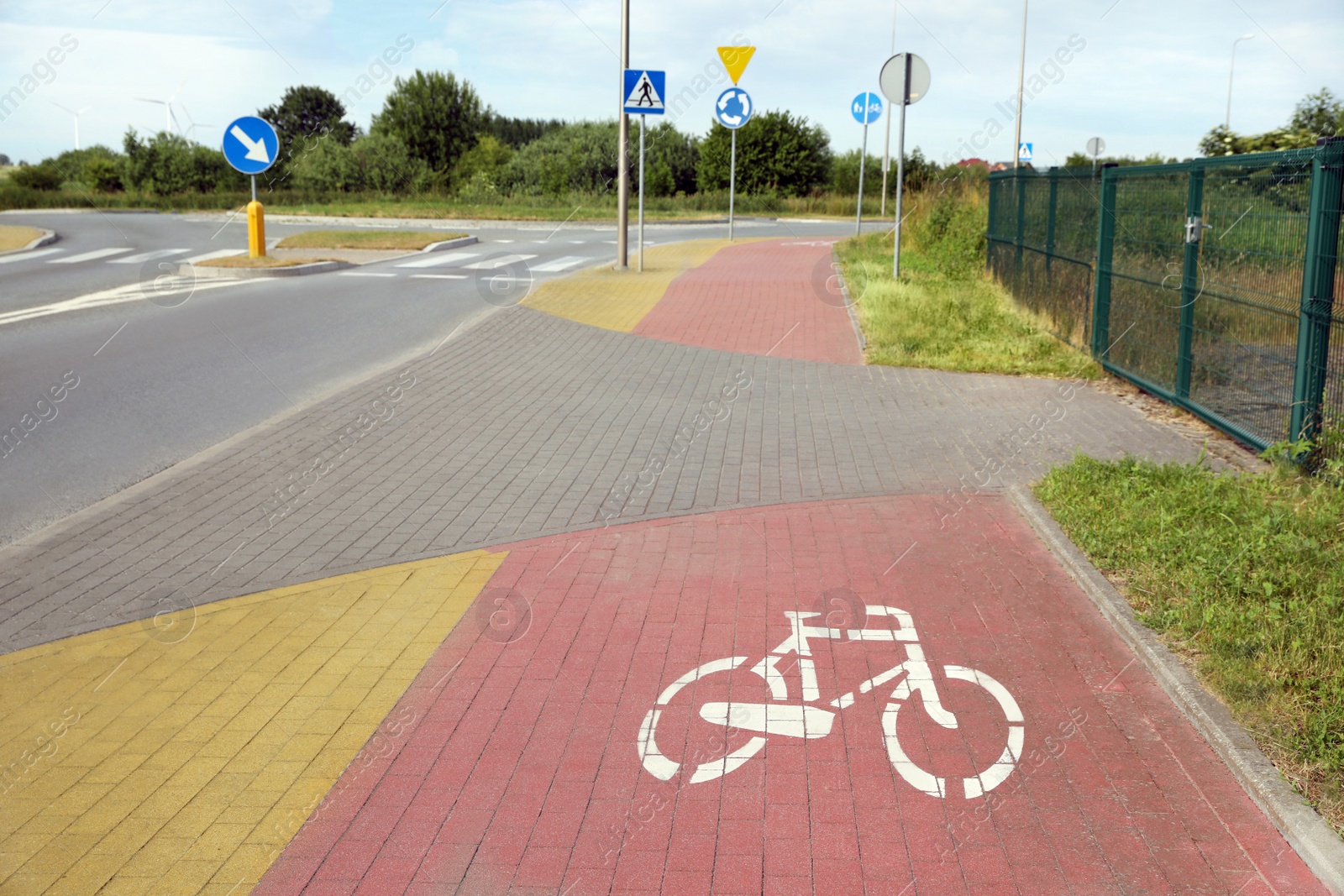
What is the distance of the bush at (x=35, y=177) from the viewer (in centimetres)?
4906

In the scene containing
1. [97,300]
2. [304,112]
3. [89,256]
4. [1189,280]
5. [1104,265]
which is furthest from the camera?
[304,112]

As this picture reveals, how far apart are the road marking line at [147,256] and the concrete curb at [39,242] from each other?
3302mm

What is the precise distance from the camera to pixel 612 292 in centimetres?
1728

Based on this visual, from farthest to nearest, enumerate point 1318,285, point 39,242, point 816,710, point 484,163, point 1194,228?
1. point 484,163
2. point 39,242
3. point 1194,228
4. point 1318,285
5. point 816,710

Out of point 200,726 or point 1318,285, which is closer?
point 200,726

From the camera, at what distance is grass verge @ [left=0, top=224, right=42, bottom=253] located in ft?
84.2

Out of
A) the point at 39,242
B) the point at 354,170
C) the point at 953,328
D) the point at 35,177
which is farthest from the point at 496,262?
the point at 35,177

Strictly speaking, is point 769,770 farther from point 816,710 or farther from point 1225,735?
point 1225,735

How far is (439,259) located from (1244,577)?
63.3 feet

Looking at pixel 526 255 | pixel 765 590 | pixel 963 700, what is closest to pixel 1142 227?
pixel 765 590

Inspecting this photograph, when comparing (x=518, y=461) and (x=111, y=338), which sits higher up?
(x=111, y=338)

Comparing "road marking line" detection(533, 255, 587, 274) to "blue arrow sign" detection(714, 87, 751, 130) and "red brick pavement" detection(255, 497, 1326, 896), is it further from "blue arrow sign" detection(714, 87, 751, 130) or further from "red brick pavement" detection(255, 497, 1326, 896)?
"red brick pavement" detection(255, 497, 1326, 896)

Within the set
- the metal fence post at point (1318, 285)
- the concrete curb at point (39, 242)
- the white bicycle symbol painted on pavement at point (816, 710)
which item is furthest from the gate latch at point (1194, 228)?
the concrete curb at point (39, 242)

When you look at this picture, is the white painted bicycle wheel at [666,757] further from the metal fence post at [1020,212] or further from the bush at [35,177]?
the bush at [35,177]
